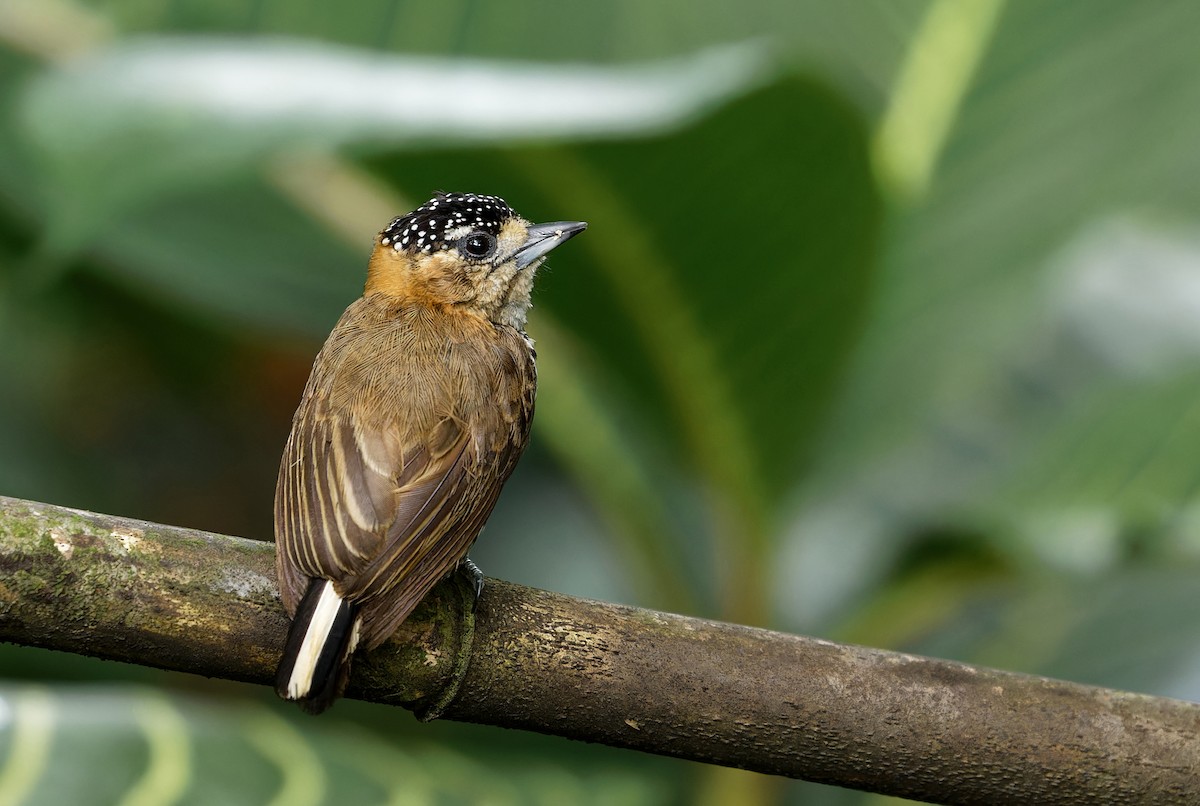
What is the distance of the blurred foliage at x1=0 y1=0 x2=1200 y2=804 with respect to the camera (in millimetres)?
2334

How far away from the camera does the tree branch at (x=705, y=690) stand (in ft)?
6.49

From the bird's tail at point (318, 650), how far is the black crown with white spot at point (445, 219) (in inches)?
42.1

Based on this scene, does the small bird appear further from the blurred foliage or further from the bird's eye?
the blurred foliage

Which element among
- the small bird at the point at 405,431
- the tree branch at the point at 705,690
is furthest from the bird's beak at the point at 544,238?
the tree branch at the point at 705,690

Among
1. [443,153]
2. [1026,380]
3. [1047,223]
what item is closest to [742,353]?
[443,153]

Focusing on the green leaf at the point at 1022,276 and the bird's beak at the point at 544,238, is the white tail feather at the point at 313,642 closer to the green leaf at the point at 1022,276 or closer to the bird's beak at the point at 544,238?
the bird's beak at the point at 544,238

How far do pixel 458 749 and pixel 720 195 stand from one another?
1289 mm

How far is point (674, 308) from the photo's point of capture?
2801 mm

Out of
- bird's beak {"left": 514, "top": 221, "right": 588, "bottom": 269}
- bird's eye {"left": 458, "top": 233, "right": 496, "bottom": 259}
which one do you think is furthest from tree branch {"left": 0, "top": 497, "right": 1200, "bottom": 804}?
bird's eye {"left": 458, "top": 233, "right": 496, "bottom": 259}

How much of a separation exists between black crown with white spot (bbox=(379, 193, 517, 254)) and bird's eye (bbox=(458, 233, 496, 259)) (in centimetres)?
Answer: 1

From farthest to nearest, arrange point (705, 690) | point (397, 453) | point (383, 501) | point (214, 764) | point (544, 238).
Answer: point (544, 238)
point (214, 764)
point (397, 453)
point (383, 501)
point (705, 690)

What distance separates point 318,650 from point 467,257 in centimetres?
118

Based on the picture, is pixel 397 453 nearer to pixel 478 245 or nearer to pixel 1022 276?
pixel 478 245

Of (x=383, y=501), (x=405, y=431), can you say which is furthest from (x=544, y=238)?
(x=383, y=501)
